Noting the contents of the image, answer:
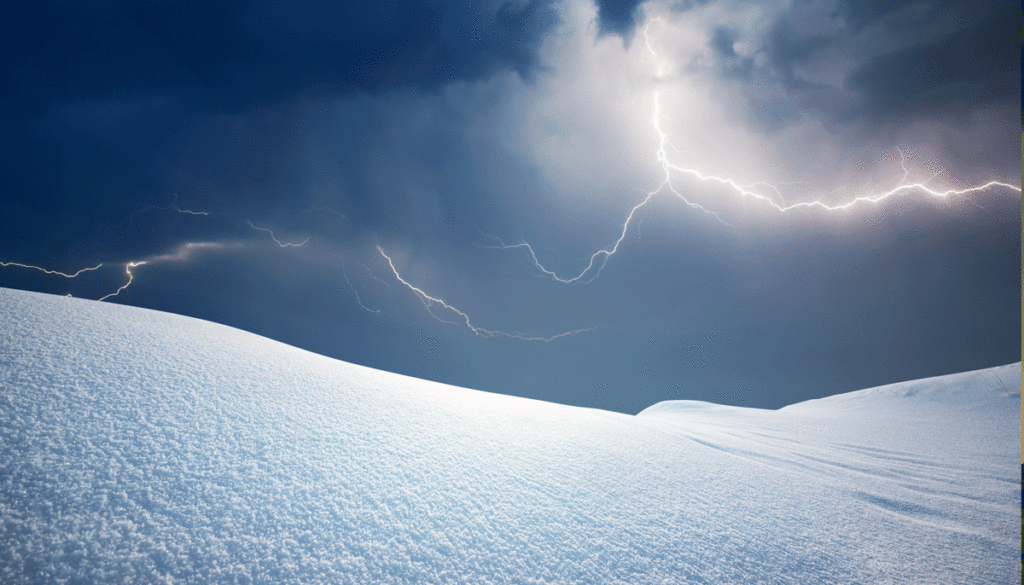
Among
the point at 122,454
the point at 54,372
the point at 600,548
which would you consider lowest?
the point at 600,548

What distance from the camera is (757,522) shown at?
992 millimetres

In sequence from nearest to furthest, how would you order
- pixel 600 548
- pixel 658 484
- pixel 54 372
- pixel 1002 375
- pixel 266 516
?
Result: pixel 266 516 < pixel 600 548 < pixel 54 372 < pixel 658 484 < pixel 1002 375

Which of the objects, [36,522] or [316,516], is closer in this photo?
[36,522]

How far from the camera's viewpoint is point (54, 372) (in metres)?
0.90

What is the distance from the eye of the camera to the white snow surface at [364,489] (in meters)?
0.61

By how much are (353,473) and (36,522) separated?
49cm

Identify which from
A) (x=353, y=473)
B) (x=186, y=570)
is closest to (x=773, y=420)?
(x=353, y=473)

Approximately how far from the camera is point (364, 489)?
817 millimetres

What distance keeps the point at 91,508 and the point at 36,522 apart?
6 cm

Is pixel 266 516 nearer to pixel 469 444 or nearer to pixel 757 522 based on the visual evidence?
pixel 469 444

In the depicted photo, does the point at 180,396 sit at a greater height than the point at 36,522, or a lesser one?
greater

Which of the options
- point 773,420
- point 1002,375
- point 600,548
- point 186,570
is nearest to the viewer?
point 186,570

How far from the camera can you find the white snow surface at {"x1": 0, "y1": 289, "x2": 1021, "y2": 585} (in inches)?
24.2

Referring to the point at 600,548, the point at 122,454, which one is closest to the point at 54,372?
the point at 122,454
